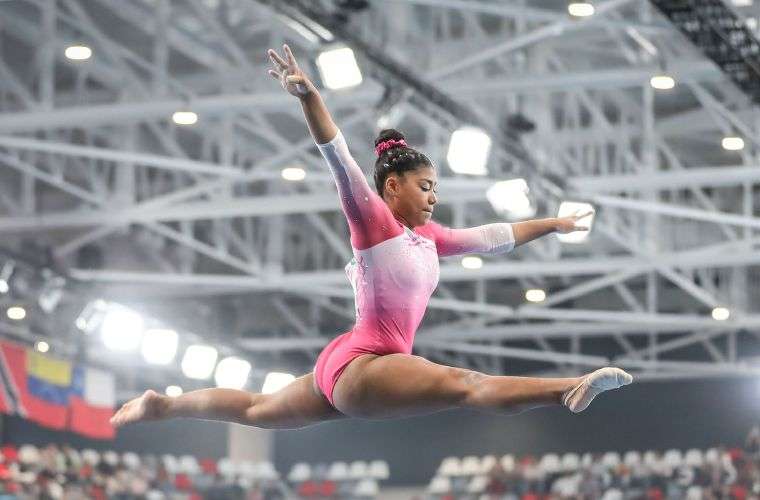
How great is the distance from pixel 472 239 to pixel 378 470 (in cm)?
2280

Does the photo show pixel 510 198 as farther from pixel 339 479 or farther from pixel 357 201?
pixel 339 479

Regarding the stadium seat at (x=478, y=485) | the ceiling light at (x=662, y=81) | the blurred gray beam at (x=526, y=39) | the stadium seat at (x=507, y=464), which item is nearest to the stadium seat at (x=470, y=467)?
the stadium seat at (x=507, y=464)

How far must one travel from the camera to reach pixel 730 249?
63.5ft

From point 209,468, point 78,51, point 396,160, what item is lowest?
point 396,160

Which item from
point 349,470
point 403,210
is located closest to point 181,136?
point 349,470

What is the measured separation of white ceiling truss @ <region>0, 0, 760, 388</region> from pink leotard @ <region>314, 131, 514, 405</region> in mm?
6195

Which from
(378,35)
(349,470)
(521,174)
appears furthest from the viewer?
(349,470)

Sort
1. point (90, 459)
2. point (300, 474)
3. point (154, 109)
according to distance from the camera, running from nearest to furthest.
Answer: point (154, 109), point (90, 459), point (300, 474)

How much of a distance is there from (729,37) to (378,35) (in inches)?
131

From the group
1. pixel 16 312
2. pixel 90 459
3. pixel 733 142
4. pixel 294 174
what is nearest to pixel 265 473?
pixel 90 459

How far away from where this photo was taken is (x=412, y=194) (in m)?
5.47

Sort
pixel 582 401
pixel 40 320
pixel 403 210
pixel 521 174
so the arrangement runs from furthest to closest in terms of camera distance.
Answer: pixel 40 320
pixel 521 174
pixel 403 210
pixel 582 401

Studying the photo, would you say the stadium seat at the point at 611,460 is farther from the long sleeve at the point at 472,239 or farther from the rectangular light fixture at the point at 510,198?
the long sleeve at the point at 472,239

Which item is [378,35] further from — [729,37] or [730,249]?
[730,249]
